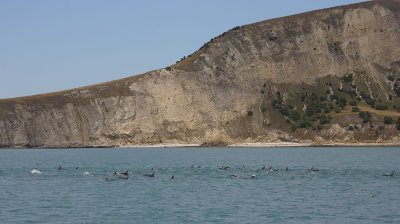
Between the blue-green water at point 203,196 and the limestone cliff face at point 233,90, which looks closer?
the blue-green water at point 203,196

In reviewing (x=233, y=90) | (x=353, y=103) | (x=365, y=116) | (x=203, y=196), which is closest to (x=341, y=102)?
(x=353, y=103)

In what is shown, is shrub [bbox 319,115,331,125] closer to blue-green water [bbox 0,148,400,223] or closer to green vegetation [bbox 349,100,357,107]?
green vegetation [bbox 349,100,357,107]

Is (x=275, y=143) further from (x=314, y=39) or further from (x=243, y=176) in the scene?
(x=243, y=176)

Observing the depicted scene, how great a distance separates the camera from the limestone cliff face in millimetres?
142750

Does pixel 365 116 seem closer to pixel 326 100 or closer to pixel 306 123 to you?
pixel 306 123

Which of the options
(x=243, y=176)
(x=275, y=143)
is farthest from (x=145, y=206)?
(x=275, y=143)

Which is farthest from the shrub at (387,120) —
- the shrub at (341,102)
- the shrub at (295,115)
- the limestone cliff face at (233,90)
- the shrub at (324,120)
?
the shrub at (295,115)

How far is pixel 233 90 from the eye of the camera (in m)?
154

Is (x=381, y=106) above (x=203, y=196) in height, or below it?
below

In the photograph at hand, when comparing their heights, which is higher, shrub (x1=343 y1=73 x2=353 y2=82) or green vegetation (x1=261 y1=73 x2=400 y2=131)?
shrub (x1=343 y1=73 x2=353 y2=82)

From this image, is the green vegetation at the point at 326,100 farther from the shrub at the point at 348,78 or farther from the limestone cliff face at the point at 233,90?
the limestone cliff face at the point at 233,90

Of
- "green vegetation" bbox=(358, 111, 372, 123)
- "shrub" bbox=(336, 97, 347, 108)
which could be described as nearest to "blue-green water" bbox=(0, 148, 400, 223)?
"green vegetation" bbox=(358, 111, 372, 123)

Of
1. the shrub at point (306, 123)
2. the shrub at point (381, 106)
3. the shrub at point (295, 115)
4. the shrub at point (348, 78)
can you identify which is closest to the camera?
the shrub at point (306, 123)

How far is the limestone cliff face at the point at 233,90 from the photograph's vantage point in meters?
143
